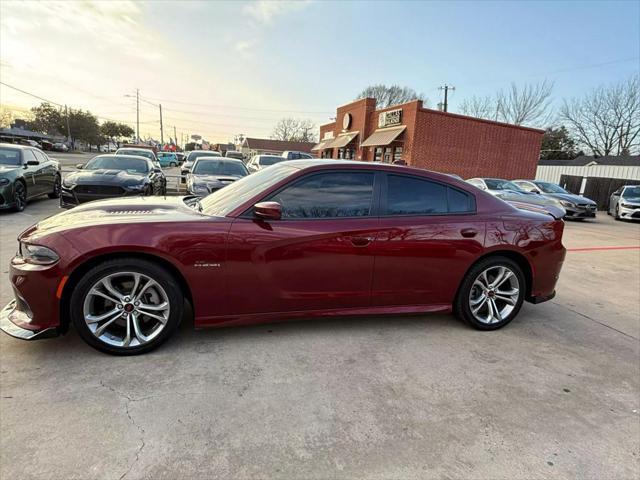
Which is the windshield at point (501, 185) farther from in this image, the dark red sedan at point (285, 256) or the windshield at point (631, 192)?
the dark red sedan at point (285, 256)

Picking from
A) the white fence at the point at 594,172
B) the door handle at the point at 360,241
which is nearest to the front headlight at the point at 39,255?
the door handle at the point at 360,241

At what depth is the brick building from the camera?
2305cm

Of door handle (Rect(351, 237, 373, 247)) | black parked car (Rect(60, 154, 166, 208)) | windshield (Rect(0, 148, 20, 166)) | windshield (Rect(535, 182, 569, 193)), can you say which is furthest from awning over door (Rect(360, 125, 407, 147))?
door handle (Rect(351, 237, 373, 247))

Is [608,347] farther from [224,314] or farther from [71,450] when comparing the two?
[71,450]

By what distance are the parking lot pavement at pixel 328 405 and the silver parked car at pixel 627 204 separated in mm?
15349

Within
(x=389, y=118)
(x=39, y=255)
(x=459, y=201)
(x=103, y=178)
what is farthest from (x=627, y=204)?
(x=39, y=255)

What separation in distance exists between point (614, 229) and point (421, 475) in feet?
47.7

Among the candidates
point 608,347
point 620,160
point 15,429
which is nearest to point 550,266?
point 608,347

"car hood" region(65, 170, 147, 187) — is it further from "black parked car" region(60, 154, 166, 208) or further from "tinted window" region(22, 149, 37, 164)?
"tinted window" region(22, 149, 37, 164)

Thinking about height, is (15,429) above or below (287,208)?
below

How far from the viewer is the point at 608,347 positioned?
360 centimetres

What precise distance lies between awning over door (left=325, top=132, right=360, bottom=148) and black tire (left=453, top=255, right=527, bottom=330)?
27.9 meters

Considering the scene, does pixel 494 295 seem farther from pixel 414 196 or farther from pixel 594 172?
pixel 594 172

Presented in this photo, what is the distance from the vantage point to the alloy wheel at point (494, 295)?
374 cm
